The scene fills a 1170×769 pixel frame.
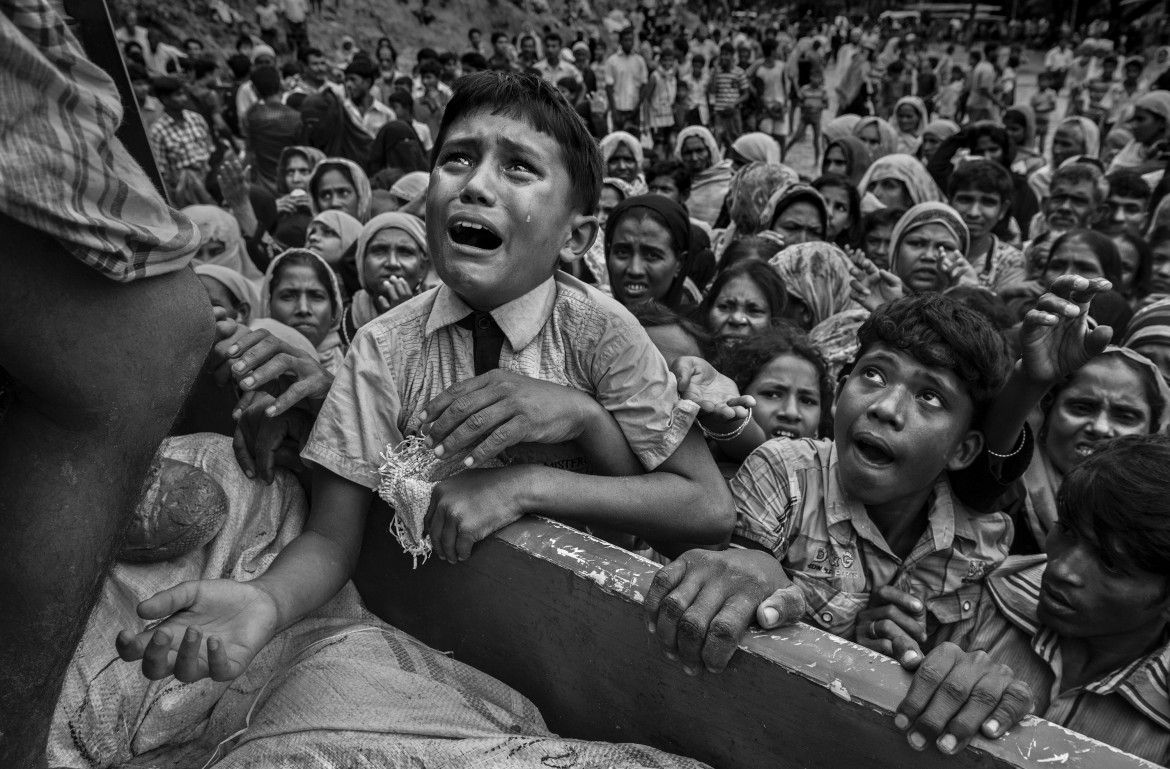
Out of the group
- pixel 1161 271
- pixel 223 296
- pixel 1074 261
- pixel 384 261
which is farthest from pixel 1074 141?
pixel 223 296

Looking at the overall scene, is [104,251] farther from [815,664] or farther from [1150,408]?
[1150,408]

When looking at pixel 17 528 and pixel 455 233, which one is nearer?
pixel 17 528

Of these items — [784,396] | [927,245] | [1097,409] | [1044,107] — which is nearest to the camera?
[1097,409]

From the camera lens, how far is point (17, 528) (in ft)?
3.79

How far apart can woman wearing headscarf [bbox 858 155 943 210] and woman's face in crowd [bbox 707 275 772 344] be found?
9.42 ft

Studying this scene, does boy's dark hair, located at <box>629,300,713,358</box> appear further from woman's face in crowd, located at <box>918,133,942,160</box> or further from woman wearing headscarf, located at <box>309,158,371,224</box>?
woman's face in crowd, located at <box>918,133,942,160</box>

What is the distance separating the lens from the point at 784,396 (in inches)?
119

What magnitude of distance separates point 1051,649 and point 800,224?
386 cm

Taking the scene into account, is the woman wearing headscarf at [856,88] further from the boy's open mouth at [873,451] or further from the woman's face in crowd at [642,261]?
the boy's open mouth at [873,451]

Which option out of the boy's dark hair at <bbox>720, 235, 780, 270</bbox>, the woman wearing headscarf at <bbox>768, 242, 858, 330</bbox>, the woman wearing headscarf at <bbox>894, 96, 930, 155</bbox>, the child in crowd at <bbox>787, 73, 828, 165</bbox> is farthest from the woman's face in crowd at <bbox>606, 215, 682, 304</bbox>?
the child in crowd at <bbox>787, 73, 828, 165</bbox>

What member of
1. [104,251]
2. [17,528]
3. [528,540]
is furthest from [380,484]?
[104,251]

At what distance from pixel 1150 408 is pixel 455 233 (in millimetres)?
2158

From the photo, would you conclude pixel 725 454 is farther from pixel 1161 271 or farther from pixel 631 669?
pixel 1161 271

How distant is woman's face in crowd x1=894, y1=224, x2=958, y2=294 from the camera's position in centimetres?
460
